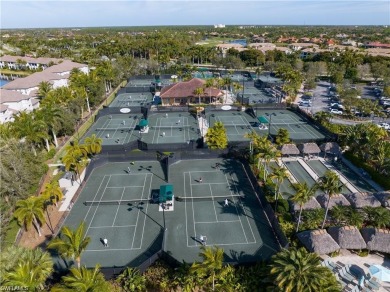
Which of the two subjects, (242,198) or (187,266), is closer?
(187,266)

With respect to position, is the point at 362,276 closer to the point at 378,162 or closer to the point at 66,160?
the point at 378,162

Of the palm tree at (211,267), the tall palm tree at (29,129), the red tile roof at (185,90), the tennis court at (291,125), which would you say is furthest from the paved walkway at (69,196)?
the red tile roof at (185,90)

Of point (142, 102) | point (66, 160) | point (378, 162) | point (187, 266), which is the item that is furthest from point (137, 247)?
point (142, 102)

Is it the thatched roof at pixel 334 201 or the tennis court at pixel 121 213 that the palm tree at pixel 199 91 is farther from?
the thatched roof at pixel 334 201

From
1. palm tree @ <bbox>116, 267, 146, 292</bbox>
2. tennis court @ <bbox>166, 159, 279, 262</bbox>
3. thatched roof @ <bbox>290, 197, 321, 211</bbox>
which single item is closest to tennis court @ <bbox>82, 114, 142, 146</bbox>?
tennis court @ <bbox>166, 159, 279, 262</bbox>

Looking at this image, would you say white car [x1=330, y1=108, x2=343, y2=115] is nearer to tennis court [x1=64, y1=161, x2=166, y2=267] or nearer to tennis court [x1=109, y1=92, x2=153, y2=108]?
tennis court [x1=64, y1=161, x2=166, y2=267]

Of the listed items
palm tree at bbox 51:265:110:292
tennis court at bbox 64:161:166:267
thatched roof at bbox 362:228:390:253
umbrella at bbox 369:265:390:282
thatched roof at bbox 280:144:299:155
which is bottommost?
tennis court at bbox 64:161:166:267

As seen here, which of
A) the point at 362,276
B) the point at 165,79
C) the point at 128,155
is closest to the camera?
the point at 362,276

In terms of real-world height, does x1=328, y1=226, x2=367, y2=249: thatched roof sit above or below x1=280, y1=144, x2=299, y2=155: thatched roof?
below
